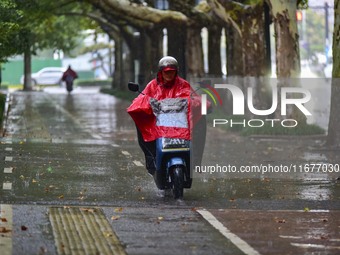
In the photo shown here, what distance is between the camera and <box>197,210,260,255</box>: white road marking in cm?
1178

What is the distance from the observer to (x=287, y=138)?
2927 centimetres

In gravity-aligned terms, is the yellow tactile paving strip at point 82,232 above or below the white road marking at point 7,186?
above

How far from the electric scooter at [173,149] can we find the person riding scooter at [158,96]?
0.07m

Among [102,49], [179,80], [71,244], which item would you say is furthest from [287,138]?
[102,49]

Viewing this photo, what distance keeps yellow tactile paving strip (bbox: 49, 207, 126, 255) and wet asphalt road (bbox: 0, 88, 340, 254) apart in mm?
113

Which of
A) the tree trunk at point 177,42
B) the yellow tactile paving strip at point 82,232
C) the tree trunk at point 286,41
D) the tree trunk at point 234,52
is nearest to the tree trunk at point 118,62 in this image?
the tree trunk at point 177,42

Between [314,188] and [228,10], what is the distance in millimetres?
17900

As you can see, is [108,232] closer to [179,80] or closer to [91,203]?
[91,203]

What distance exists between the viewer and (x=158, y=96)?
16.0 metres

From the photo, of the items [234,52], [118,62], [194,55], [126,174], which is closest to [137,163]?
[126,174]

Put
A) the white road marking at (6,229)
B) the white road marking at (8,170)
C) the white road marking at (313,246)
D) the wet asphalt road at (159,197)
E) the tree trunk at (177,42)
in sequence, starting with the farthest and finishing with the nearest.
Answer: the tree trunk at (177,42) < the white road marking at (8,170) < the wet asphalt road at (159,197) < the white road marking at (313,246) < the white road marking at (6,229)

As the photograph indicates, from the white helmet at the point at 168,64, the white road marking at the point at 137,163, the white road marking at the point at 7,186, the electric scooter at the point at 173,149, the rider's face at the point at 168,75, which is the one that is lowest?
the white road marking at the point at 137,163

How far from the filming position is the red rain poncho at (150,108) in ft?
52.1

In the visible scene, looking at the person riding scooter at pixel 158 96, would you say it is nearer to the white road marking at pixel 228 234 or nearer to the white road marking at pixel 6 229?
the white road marking at pixel 228 234
